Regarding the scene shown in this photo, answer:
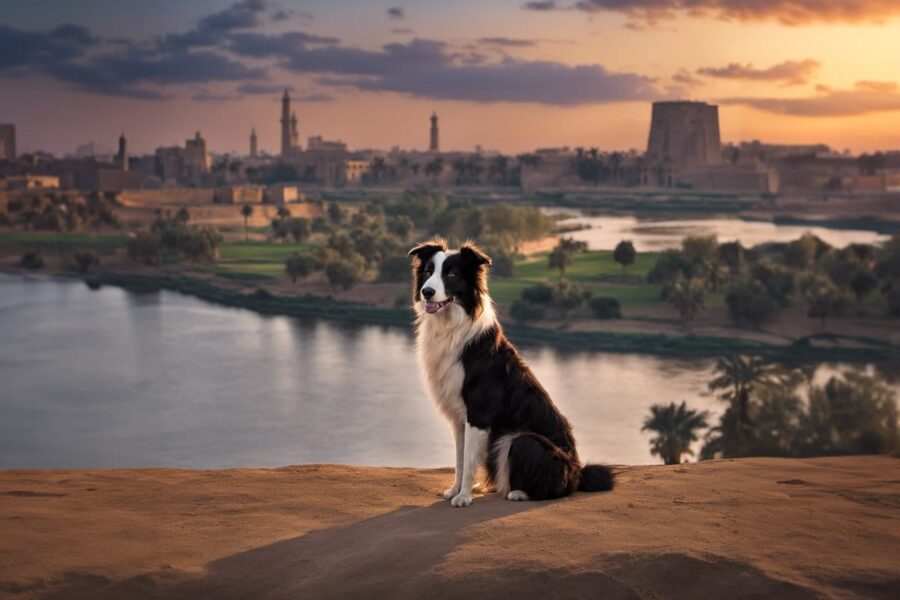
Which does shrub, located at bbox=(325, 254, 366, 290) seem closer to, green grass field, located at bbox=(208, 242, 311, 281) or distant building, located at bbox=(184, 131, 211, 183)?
green grass field, located at bbox=(208, 242, 311, 281)

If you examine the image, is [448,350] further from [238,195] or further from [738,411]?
[238,195]

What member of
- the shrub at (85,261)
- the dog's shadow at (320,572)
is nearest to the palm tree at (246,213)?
the shrub at (85,261)

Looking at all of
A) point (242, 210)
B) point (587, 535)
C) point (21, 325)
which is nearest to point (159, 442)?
point (21, 325)

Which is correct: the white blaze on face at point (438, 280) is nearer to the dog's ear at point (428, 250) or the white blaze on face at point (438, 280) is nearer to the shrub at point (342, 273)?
the dog's ear at point (428, 250)

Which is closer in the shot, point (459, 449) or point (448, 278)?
point (448, 278)

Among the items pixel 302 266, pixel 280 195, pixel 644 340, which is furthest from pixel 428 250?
pixel 280 195

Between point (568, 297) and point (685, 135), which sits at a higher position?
point (685, 135)

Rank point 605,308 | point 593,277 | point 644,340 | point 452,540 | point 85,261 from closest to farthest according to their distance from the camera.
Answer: point 452,540 → point 644,340 → point 605,308 → point 593,277 → point 85,261
